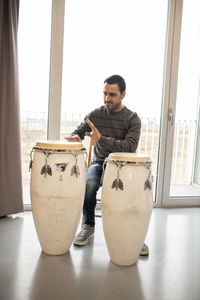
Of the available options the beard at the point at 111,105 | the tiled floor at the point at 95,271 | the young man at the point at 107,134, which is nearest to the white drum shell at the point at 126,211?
the tiled floor at the point at 95,271

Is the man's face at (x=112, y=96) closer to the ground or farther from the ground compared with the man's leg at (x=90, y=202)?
farther from the ground

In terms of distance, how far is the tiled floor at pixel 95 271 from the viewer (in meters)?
1.50

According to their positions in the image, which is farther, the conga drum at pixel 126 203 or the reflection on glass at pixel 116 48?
the reflection on glass at pixel 116 48

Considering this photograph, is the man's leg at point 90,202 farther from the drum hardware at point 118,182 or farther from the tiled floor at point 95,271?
the drum hardware at point 118,182

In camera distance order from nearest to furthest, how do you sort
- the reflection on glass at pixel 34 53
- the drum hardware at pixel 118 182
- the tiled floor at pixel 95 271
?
the tiled floor at pixel 95 271 < the drum hardware at pixel 118 182 < the reflection on glass at pixel 34 53

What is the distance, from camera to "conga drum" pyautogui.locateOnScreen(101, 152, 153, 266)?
1710 mm

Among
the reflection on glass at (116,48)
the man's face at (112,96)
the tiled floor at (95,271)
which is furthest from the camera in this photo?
the reflection on glass at (116,48)

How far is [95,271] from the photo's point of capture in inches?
67.9

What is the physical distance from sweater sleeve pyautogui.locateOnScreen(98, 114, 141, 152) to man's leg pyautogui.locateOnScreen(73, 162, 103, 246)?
7.9 inches

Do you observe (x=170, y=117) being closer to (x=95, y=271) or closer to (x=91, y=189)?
(x=91, y=189)

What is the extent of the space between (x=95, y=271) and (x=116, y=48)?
2350 mm

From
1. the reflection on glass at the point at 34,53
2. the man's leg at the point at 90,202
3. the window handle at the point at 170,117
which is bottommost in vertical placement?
the man's leg at the point at 90,202

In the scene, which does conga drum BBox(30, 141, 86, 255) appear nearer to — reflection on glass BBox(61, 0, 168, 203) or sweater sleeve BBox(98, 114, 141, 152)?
sweater sleeve BBox(98, 114, 141, 152)

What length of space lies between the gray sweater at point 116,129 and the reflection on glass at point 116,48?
2.07 ft
